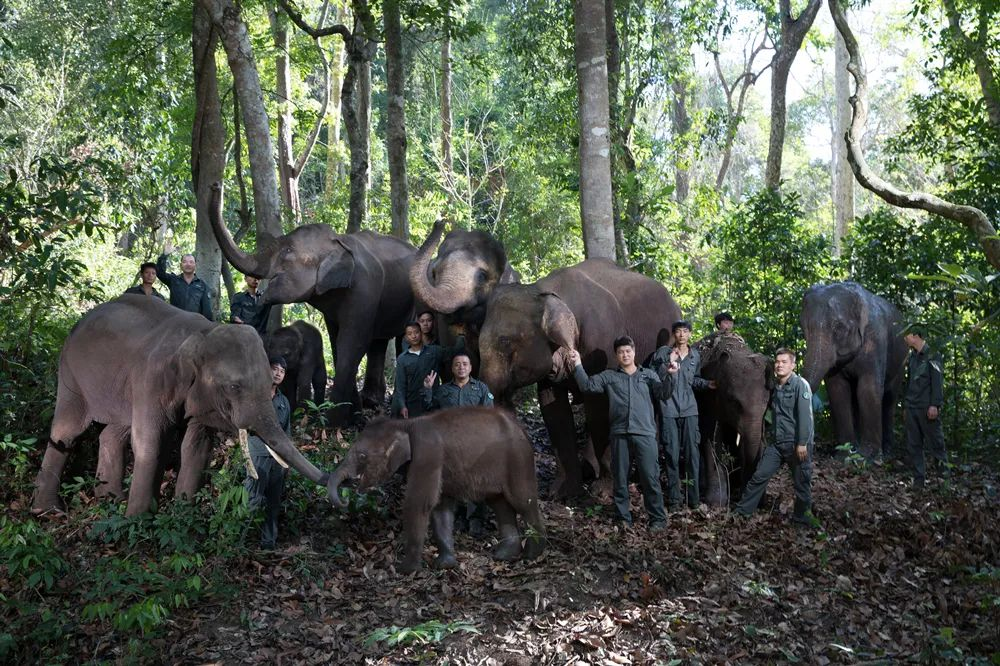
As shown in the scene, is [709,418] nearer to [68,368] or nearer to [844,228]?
[68,368]

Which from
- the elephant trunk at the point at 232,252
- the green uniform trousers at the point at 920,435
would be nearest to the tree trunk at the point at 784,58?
the green uniform trousers at the point at 920,435

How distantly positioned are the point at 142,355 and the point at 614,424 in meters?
4.12

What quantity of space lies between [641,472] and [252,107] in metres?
5.95

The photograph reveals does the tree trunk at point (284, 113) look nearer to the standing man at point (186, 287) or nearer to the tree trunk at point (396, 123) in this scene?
the tree trunk at point (396, 123)

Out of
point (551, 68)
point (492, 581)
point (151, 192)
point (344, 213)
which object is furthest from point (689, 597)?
point (344, 213)

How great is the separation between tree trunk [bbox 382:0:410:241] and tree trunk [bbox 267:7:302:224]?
3982 mm

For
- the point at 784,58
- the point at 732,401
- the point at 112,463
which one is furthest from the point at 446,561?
the point at 784,58

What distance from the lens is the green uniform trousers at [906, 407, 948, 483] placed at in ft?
36.7

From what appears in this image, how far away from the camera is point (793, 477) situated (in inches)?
365

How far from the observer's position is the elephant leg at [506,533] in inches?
316

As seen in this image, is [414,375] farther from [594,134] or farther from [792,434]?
[594,134]

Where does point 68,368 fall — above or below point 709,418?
above

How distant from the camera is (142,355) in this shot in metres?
8.60

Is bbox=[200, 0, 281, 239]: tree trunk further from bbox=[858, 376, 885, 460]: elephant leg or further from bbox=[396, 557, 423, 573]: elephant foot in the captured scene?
bbox=[858, 376, 885, 460]: elephant leg
